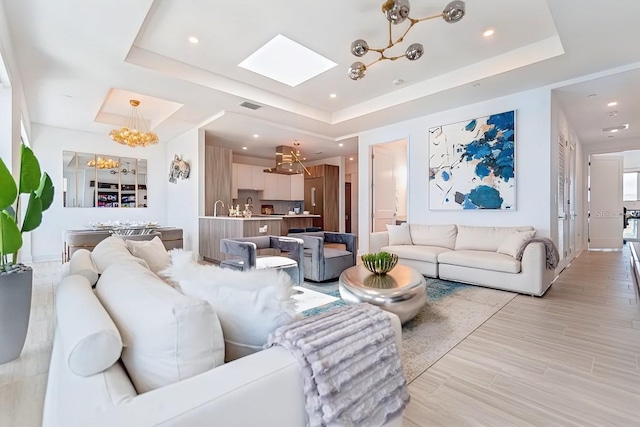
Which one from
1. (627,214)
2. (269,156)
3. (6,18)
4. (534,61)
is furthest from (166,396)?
(627,214)

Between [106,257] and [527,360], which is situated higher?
[106,257]

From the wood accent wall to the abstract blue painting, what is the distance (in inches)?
168

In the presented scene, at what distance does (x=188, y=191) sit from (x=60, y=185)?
257cm

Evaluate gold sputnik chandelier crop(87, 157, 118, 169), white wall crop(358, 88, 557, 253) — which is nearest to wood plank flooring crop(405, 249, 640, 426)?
white wall crop(358, 88, 557, 253)

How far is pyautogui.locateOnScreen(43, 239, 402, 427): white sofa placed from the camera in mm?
669

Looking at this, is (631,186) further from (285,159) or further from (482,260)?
(285,159)

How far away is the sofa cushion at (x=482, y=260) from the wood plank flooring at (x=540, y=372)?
53cm

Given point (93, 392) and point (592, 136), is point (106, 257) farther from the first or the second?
point (592, 136)

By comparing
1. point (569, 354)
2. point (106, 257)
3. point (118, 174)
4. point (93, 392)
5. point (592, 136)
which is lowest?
point (569, 354)

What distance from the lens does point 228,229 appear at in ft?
17.8

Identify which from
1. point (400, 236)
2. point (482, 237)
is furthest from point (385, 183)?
point (482, 237)

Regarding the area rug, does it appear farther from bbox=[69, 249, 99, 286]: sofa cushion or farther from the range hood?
the range hood

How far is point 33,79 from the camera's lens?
3.84 m

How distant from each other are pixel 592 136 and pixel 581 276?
12.7ft
